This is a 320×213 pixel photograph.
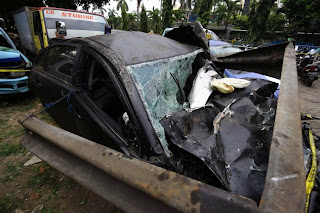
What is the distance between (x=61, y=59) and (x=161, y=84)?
5.25ft

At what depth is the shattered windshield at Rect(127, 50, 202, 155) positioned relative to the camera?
1.51m

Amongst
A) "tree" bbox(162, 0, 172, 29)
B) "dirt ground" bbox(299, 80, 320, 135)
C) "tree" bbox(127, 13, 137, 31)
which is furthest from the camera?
"tree" bbox(127, 13, 137, 31)

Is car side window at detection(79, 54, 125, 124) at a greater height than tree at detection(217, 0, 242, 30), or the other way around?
tree at detection(217, 0, 242, 30)

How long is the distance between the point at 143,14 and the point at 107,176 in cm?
2748

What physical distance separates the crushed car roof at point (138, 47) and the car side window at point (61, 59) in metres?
0.39

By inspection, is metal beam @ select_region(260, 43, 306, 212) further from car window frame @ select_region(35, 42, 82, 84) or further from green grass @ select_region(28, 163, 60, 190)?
green grass @ select_region(28, 163, 60, 190)

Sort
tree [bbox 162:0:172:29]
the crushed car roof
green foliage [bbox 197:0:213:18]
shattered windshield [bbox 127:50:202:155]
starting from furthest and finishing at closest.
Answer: green foliage [bbox 197:0:213:18] → tree [bbox 162:0:172:29] → the crushed car roof → shattered windshield [bbox 127:50:202:155]

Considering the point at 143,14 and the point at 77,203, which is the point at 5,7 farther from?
the point at 143,14

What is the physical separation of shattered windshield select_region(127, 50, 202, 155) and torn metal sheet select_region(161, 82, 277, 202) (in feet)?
0.75

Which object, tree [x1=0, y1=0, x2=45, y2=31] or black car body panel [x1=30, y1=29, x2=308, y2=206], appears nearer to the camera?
black car body panel [x1=30, y1=29, x2=308, y2=206]

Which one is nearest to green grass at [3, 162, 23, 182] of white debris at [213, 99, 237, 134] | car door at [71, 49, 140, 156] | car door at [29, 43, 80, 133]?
car door at [29, 43, 80, 133]

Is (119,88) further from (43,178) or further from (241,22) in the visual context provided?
(241,22)

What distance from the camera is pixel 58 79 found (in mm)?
2275

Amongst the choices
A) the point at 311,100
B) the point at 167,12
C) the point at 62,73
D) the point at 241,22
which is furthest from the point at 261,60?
the point at 241,22
